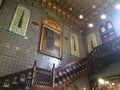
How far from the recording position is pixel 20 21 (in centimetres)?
825

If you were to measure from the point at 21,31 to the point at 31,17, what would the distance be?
1.73m

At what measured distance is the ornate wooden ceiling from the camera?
10953 mm

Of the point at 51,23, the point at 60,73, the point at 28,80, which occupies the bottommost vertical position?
the point at 28,80

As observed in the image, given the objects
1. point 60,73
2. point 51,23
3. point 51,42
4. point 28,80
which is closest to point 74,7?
point 51,23

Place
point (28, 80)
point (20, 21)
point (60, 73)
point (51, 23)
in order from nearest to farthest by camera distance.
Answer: point (28, 80)
point (60, 73)
point (20, 21)
point (51, 23)

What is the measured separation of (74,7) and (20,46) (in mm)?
6967

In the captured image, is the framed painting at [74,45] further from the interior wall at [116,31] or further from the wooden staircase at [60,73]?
the wooden staircase at [60,73]

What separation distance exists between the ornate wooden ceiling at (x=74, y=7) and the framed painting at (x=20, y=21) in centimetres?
178

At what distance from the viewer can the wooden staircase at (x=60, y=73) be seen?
4645mm

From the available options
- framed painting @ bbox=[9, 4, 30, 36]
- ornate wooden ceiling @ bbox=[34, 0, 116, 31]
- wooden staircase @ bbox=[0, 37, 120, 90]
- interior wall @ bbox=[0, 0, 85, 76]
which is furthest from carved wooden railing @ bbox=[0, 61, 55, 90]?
ornate wooden ceiling @ bbox=[34, 0, 116, 31]

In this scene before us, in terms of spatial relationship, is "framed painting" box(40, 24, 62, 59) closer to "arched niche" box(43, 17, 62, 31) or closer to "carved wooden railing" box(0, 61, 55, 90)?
"arched niche" box(43, 17, 62, 31)

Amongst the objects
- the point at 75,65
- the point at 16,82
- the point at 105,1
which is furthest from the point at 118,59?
the point at 16,82

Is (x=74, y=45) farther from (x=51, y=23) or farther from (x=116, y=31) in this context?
(x=116, y=31)

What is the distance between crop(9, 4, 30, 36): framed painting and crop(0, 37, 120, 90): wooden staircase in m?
3.40
